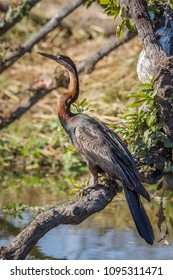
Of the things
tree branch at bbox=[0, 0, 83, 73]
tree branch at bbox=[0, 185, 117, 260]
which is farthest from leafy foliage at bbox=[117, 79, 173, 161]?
tree branch at bbox=[0, 0, 83, 73]

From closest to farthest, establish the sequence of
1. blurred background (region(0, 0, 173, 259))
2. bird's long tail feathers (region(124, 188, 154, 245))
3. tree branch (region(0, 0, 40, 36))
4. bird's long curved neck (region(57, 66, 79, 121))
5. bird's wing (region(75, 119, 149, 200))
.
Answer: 1. bird's long tail feathers (region(124, 188, 154, 245))
2. bird's wing (region(75, 119, 149, 200))
3. bird's long curved neck (region(57, 66, 79, 121))
4. blurred background (region(0, 0, 173, 259))
5. tree branch (region(0, 0, 40, 36))

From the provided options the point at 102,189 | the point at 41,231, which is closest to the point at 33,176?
the point at 102,189

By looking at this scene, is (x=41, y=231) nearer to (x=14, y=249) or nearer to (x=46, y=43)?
(x=14, y=249)

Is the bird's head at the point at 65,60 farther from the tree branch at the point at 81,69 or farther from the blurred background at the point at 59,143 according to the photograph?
the tree branch at the point at 81,69

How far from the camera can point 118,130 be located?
666cm

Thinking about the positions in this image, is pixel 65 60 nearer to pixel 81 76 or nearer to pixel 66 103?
pixel 66 103

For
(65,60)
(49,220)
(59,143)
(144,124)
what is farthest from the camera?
(59,143)

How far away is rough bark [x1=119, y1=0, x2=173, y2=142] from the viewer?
6.20 meters

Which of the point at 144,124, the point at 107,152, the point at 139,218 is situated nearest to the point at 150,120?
the point at 144,124

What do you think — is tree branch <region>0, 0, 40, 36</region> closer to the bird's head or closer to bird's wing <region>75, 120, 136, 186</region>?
the bird's head

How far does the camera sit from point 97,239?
7.00m

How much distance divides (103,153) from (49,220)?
3.11ft

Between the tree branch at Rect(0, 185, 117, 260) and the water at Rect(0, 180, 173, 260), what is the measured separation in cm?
78

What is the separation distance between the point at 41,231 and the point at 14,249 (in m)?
0.20
